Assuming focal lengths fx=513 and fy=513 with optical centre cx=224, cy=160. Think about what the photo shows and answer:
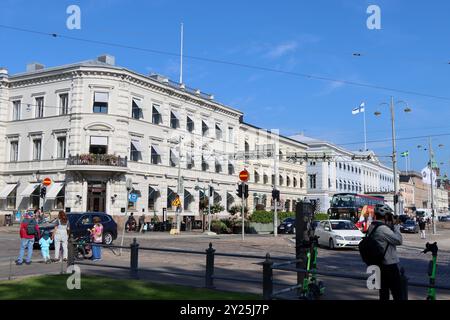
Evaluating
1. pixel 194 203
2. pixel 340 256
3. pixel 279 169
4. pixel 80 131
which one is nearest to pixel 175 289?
pixel 340 256

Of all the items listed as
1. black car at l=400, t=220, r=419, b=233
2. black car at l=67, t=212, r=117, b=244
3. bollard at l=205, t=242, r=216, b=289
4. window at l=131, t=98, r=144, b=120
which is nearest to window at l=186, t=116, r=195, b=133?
window at l=131, t=98, r=144, b=120

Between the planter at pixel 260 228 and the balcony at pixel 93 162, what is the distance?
13002 mm

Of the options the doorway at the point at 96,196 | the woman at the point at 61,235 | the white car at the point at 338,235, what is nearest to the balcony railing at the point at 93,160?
the doorway at the point at 96,196

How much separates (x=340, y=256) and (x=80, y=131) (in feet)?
97.4

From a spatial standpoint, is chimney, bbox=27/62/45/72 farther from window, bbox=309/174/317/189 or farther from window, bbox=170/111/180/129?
window, bbox=309/174/317/189

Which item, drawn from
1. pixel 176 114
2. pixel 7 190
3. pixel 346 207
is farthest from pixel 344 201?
pixel 7 190

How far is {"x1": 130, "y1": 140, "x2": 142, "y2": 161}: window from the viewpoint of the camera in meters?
47.8

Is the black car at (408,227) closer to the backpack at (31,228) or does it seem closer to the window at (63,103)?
the window at (63,103)

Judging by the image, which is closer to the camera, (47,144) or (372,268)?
(372,268)

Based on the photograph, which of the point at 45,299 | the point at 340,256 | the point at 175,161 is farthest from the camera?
the point at 175,161

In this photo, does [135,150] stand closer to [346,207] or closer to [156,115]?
[156,115]

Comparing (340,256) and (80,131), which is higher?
(80,131)
